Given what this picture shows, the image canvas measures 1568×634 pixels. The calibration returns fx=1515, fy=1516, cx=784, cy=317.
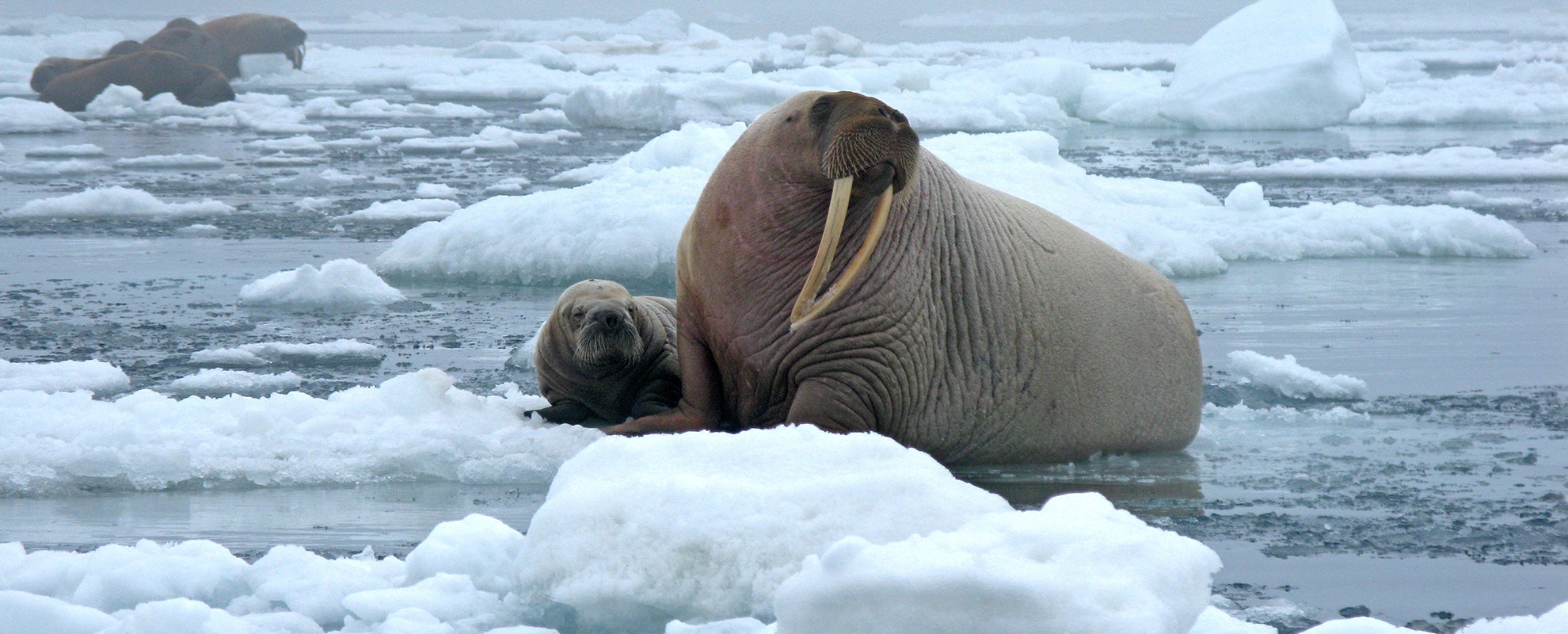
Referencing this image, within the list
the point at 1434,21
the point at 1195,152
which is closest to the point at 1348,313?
the point at 1195,152

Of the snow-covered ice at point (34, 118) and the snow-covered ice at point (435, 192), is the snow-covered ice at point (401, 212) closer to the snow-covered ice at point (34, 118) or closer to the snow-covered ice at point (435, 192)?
the snow-covered ice at point (435, 192)

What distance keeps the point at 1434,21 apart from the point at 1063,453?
6900 cm

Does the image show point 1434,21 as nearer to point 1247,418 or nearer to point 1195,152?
point 1195,152

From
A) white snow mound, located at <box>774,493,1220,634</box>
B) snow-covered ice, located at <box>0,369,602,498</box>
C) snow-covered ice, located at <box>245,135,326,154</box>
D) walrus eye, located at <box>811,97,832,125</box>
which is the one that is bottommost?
snow-covered ice, located at <box>0,369,602,498</box>

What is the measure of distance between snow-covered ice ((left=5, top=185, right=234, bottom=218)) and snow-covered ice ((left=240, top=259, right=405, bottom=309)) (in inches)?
145

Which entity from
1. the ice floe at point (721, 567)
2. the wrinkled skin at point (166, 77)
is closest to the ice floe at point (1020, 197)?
the ice floe at point (721, 567)

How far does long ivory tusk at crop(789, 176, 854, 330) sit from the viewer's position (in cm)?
384

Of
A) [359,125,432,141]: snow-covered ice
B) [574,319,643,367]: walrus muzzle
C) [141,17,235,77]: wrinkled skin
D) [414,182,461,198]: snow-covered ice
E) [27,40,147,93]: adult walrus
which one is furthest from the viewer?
[141,17,235,77]: wrinkled skin

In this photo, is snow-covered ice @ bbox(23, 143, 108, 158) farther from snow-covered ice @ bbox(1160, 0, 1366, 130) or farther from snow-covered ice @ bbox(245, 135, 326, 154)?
snow-covered ice @ bbox(1160, 0, 1366, 130)

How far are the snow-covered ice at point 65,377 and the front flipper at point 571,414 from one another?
1539 mm

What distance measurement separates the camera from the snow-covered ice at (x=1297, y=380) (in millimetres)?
5047

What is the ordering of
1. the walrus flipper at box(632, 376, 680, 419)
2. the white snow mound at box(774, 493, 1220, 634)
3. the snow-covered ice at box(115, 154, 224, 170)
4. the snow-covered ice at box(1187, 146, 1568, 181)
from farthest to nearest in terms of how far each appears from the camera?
the snow-covered ice at box(115, 154, 224, 170), the snow-covered ice at box(1187, 146, 1568, 181), the walrus flipper at box(632, 376, 680, 419), the white snow mound at box(774, 493, 1220, 634)

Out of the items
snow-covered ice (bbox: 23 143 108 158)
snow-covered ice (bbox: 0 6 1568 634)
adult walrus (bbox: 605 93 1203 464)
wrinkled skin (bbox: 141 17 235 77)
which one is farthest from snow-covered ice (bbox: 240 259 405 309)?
wrinkled skin (bbox: 141 17 235 77)

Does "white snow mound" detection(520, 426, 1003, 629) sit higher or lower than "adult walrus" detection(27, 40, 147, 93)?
lower
